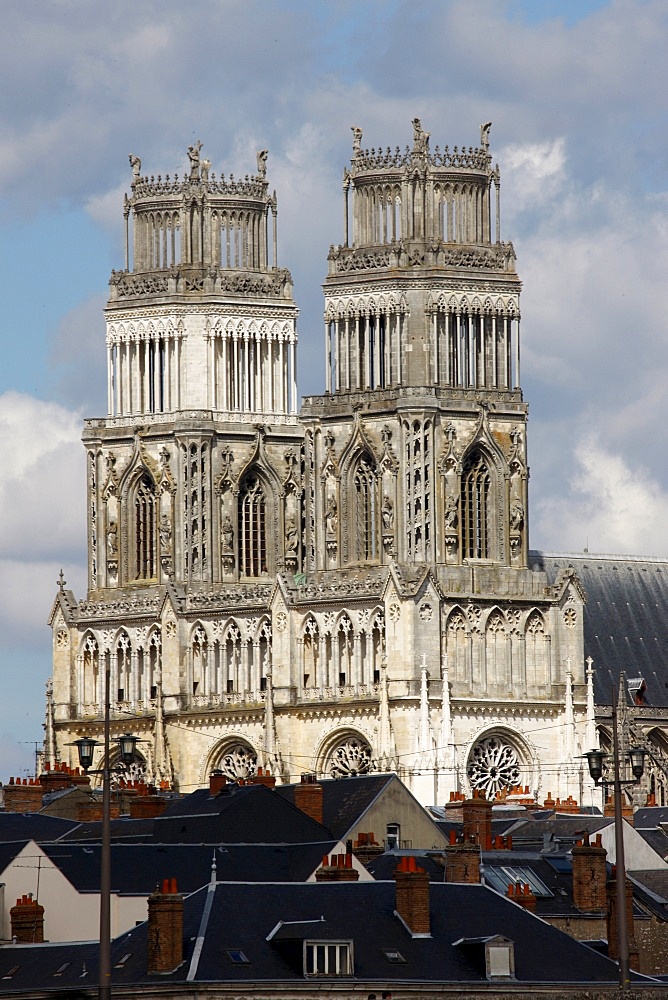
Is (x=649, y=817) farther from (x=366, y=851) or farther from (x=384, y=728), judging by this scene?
(x=366, y=851)

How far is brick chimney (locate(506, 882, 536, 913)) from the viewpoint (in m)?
83.2

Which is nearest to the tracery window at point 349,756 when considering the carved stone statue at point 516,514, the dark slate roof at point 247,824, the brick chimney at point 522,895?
the carved stone statue at point 516,514

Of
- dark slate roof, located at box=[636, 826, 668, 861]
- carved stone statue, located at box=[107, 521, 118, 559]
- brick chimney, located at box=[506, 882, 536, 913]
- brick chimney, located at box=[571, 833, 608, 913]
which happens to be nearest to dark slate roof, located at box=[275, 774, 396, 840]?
dark slate roof, located at box=[636, 826, 668, 861]

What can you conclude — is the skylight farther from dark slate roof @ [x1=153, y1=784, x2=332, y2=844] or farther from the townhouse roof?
the townhouse roof

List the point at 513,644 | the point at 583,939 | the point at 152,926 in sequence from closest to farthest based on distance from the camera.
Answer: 1. the point at 152,926
2. the point at 583,939
3. the point at 513,644

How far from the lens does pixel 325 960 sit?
73.8m

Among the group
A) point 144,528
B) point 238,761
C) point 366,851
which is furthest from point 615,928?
point 144,528

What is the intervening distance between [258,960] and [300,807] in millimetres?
22725

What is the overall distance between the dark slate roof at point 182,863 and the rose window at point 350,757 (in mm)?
37994

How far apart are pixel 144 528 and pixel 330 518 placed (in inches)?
389

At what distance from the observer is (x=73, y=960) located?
2987 inches

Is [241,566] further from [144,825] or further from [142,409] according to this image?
[144,825]

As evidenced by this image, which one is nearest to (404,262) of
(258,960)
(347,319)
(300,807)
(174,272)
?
(347,319)

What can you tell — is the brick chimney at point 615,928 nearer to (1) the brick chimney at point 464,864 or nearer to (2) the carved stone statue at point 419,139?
(1) the brick chimney at point 464,864
